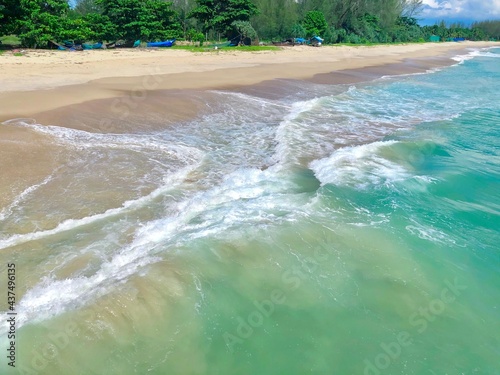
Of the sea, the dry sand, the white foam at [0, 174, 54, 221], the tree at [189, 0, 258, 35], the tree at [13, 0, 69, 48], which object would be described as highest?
the tree at [189, 0, 258, 35]

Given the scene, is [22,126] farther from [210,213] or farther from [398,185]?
[398,185]

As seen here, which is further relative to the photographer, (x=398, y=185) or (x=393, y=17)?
(x=393, y=17)

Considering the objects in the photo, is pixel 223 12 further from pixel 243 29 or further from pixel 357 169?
pixel 357 169

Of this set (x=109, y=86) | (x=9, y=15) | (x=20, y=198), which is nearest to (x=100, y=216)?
(x=20, y=198)

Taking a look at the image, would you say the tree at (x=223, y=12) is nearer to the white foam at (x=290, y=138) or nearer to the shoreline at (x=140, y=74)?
the shoreline at (x=140, y=74)

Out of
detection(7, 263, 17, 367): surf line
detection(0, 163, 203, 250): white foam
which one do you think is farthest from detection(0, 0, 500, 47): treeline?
detection(7, 263, 17, 367): surf line

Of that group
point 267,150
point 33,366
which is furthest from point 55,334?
point 267,150

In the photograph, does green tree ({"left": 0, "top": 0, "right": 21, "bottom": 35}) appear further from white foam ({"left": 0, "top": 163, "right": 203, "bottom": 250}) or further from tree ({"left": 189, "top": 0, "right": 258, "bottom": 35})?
white foam ({"left": 0, "top": 163, "right": 203, "bottom": 250})
